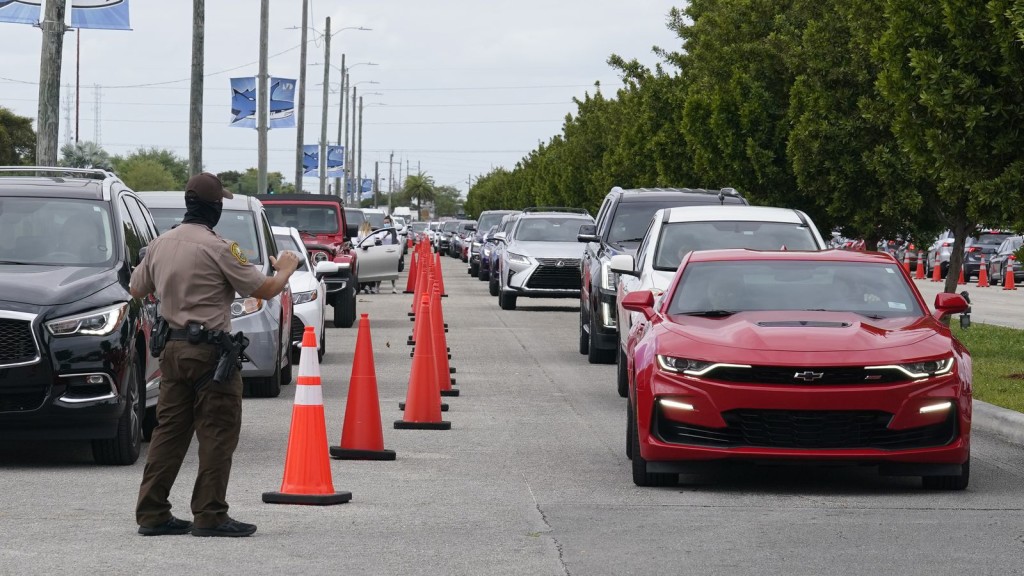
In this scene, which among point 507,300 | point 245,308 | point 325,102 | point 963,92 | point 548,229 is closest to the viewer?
point 245,308

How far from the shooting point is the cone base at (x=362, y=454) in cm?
1096

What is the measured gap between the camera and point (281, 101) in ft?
140

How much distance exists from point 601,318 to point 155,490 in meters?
10.8

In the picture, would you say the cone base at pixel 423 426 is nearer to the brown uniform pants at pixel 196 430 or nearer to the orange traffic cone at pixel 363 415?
the orange traffic cone at pixel 363 415

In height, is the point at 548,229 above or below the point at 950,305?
below

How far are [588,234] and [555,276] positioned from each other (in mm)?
9900

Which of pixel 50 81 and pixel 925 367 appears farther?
pixel 50 81

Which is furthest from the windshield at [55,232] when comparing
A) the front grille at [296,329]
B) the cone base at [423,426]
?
the front grille at [296,329]

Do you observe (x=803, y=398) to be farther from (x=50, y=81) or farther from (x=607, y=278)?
(x=50, y=81)

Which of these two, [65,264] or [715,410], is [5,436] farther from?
[715,410]

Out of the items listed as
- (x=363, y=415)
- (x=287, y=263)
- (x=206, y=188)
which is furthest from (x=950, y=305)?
(x=206, y=188)

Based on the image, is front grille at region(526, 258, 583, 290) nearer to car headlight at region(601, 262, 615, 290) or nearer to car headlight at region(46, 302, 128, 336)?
car headlight at region(601, 262, 615, 290)

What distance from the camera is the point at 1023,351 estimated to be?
779 inches

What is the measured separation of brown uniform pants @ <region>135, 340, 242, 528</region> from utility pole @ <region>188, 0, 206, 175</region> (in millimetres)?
24348
